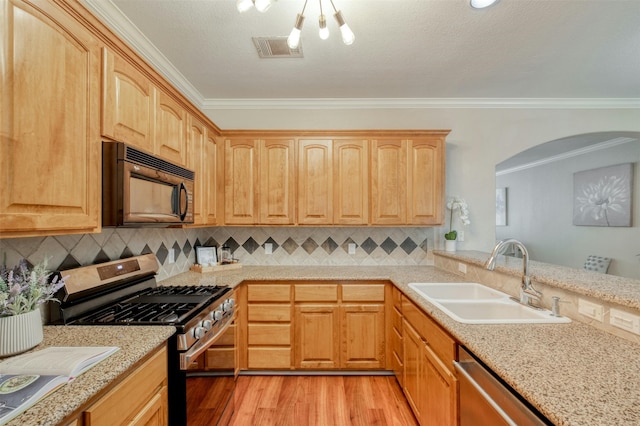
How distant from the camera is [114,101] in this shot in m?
1.37

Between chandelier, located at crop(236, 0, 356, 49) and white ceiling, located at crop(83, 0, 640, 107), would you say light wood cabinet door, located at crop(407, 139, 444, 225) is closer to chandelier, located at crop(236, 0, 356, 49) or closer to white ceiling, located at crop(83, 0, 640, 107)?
white ceiling, located at crop(83, 0, 640, 107)

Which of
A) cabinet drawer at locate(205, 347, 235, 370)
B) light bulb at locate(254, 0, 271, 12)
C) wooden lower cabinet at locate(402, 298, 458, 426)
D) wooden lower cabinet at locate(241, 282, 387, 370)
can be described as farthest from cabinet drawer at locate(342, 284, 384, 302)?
light bulb at locate(254, 0, 271, 12)

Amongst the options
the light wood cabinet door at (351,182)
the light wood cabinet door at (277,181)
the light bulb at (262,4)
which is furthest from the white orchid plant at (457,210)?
the light bulb at (262,4)

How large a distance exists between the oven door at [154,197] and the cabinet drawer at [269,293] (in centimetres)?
87

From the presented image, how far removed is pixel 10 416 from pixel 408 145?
2.91 m

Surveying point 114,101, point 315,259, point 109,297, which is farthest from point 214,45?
point 315,259

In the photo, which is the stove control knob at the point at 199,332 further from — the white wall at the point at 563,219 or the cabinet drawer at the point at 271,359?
the white wall at the point at 563,219

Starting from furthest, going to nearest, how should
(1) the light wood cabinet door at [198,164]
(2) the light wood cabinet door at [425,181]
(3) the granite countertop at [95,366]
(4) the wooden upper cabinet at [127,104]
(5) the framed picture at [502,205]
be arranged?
1. (5) the framed picture at [502,205]
2. (2) the light wood cabinet door at [425,181]
3. (1) the light wood cabinet door at [198,164]
4. (4) the wooden upper cabinet at [127,104]
5. (3) the granite countertop at [95,366]

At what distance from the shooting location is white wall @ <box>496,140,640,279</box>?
13.1ft

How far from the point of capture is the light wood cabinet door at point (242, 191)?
9.24ft

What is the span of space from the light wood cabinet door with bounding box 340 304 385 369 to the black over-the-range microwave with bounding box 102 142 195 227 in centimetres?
161

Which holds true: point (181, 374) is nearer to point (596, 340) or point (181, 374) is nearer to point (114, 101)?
point (114, 101)

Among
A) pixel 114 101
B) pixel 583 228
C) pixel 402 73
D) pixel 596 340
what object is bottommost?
pixel 596 340

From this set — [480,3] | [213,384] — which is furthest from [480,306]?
[480,3]
